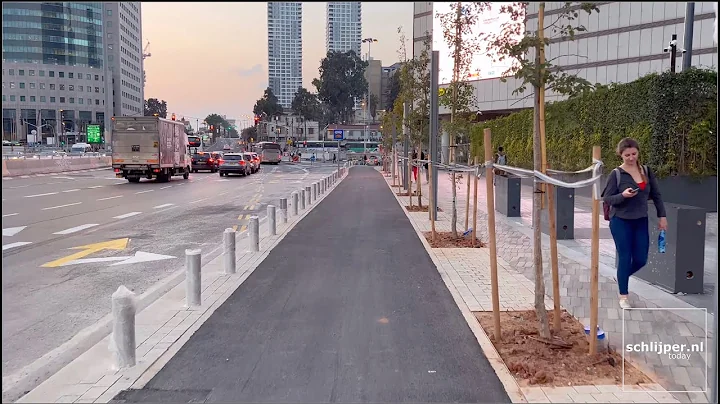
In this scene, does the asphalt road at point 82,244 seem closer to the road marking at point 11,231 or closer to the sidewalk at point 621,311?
the road marking at point 11,231

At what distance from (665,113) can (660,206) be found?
11.6 m

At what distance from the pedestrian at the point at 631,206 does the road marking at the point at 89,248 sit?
8643mm

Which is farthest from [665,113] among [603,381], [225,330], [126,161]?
[126,161]

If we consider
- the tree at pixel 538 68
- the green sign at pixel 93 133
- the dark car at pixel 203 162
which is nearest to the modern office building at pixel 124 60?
the green sign at pixel 93 133

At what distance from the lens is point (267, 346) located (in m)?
5.55

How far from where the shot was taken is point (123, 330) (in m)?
5.03

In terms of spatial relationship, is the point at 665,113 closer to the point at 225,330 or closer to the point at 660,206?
the point at 660,206

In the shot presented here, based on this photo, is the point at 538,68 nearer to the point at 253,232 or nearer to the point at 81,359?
the point at 81,359

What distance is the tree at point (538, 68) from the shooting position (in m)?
5.24

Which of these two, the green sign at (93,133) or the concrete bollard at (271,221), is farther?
the green sign at (93,133)

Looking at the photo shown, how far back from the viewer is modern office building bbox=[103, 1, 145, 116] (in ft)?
414

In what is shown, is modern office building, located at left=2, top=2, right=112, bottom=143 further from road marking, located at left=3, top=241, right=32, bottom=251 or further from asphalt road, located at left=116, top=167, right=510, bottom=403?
asphalt road, located at left=116, top=167, right=510, bottom=403

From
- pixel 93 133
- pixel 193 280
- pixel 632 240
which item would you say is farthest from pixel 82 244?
pixel 93 133

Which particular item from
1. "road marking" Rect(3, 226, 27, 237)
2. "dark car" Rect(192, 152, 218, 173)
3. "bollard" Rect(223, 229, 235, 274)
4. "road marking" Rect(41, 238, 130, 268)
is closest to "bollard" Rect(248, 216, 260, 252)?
"bollard" Rect(223, 229, 235, 274)
